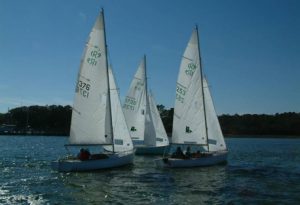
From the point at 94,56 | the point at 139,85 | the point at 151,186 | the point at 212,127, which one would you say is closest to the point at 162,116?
the point at 139,85

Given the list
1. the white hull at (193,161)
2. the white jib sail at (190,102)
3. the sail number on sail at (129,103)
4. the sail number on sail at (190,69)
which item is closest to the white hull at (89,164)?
the white hull at (193,161)

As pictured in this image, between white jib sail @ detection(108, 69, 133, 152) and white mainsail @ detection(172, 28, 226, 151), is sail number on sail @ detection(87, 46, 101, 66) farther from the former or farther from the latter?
white mainsail @ detection(172, 28, 226, 151)

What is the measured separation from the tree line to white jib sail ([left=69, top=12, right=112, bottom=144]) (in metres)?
126

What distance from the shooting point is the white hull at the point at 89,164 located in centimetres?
3167

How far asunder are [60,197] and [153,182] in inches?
274

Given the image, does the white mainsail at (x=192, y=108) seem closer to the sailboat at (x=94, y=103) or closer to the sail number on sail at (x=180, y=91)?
the sail number on sail at (x=180, y=91)

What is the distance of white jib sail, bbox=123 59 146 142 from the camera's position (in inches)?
1957

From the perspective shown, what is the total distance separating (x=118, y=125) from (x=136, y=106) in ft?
42.1

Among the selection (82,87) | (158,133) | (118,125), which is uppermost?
(82,87)

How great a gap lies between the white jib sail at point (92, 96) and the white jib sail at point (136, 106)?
14250mm

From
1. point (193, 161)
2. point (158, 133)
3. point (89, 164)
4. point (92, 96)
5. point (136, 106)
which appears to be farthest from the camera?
point (136, 106)

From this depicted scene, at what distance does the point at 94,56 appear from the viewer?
3497 centimetres

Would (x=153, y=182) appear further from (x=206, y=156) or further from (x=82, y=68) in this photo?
(x=82, y=68)

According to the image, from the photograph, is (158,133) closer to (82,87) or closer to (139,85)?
(139,85)
